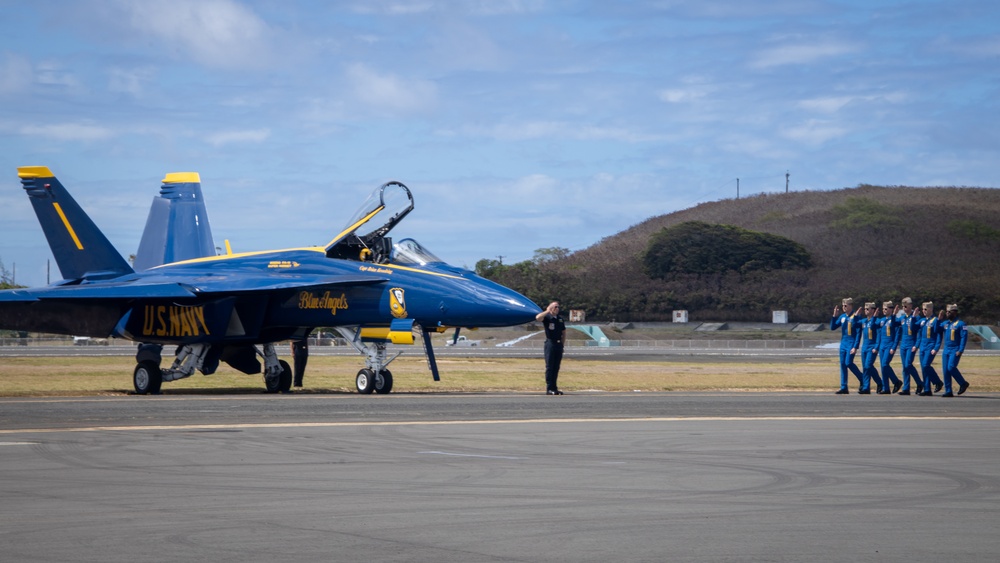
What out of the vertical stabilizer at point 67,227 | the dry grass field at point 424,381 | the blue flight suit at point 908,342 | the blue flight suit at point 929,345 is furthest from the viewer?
the vertical stabilizer at point 67,227

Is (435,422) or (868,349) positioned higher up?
(868,349)

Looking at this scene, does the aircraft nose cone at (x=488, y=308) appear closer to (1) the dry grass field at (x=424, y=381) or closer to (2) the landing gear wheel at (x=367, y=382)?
(2) the landing gear wheel at (x=367, y=382)

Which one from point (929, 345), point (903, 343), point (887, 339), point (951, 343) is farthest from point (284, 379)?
point (951, 343)

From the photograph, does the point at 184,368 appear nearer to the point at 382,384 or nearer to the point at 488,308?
the point at 382,384

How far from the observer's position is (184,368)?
2123 centimetres

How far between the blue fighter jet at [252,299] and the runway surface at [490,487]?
5066 millimetres

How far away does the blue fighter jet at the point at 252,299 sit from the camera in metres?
19.2

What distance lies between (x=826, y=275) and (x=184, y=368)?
74203 millimetres

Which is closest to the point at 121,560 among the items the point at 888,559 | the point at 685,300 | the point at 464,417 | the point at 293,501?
the point at 293,501

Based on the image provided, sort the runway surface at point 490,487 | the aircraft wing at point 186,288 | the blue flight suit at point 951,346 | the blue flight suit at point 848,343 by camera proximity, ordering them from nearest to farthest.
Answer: the runway surface at point 490,487 → the aircraft wing at point 186,288 → the blue flight suit at point 951,346 → the blue flight suit at point 848,343

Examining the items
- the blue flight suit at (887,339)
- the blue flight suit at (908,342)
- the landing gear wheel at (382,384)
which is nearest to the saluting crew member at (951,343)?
the blue flight suit at (908,342)

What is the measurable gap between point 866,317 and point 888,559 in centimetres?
1728

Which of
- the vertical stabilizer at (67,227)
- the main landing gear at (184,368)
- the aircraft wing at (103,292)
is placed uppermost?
the vertical stabilizer at (67,227)

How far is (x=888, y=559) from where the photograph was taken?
567 centimetres
